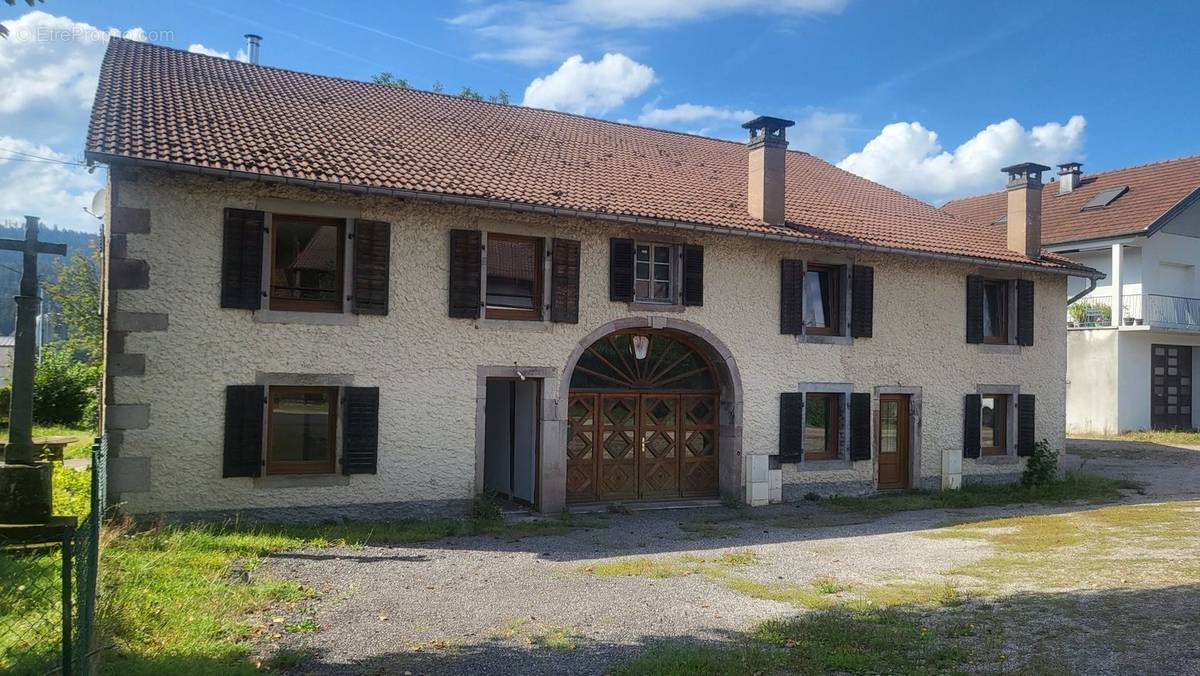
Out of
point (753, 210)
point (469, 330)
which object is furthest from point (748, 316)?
point (469, 330)

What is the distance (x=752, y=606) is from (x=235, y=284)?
7343 mm

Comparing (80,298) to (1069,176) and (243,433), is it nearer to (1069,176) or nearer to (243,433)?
(243,433)

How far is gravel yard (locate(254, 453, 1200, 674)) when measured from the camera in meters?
6.25

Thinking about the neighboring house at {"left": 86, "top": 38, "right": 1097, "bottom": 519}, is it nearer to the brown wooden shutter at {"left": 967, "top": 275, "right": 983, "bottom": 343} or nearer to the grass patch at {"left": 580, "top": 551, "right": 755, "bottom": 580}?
the brown wooden shutter at {"left": 967, "top": 275, "right": 983, "bottom": 343}

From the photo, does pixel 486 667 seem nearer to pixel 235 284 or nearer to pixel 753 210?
pixel 235 284

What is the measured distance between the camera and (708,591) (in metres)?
8.34

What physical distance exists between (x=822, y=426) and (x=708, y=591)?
766cm

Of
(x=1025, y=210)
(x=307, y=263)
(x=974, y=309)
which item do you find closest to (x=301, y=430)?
(x=307, y=263)

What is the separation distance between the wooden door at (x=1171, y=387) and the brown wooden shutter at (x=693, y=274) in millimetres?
17683

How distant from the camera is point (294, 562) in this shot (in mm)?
9242

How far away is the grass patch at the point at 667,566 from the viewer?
915cm

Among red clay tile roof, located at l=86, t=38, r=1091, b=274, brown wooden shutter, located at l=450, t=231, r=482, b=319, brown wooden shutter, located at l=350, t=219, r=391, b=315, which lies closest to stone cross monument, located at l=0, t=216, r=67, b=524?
red clay tile roof, located at l=86, t=38, r=1091, b=274

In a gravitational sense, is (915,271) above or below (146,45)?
below

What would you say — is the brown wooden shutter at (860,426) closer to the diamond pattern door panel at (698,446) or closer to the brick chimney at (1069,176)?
the diamond pattern door panel at (698,446)
